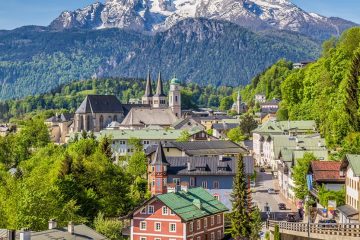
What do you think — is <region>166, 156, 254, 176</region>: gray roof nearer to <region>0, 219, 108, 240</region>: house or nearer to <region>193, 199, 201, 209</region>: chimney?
<region>193, 199, 201, 209</region>: chimney

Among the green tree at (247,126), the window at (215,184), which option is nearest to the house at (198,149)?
the window at (215,184)

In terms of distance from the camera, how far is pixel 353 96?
303ft

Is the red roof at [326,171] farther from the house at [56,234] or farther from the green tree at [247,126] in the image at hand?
the green tree at [247,126]

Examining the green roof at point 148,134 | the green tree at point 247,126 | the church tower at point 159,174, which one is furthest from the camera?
the green tree at point 247,126

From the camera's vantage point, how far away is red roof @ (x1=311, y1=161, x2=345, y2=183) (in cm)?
7400

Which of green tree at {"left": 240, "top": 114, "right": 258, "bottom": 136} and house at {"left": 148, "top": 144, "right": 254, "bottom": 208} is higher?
green tree at {"left": 240, "top": 114, "right": 258, "bottom": 136}

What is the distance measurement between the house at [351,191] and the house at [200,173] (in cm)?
2442

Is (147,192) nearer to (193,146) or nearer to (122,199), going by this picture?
(122,199)

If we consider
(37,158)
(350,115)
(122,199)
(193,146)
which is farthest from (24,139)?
(350,115)

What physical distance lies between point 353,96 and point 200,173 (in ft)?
72.8

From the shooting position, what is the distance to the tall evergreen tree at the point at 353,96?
8975 cm

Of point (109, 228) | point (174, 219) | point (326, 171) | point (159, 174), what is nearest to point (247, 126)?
point (159, 174)

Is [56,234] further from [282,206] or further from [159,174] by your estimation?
[282,206]

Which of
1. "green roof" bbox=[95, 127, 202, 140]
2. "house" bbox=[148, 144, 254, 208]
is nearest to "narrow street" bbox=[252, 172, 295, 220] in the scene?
"house" bbox=[148, 144, 254, 208]
